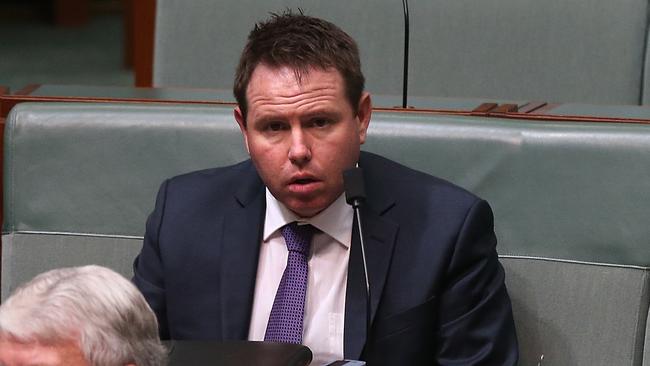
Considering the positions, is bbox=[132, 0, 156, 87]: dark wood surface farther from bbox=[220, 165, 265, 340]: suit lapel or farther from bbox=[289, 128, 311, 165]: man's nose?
bbox=[289, 128, 311, 165]: man's nose

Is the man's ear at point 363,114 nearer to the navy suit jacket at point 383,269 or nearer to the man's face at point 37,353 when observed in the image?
the navy suit jacket at point 383,269

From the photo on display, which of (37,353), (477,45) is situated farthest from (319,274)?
(477,45)

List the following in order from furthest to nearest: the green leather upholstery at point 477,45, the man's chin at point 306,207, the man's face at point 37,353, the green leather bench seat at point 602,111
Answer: the green leather upholstery at point 477,45
the green leather bench seat at point 602,111
the man's chin at point 306,207
the man's face at point 37,353

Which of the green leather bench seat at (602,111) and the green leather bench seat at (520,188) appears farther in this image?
the green leather bench seat at (602,111)

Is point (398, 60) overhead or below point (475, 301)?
Result: overhead

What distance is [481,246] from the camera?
1753 millimetres

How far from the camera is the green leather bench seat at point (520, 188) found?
181cm

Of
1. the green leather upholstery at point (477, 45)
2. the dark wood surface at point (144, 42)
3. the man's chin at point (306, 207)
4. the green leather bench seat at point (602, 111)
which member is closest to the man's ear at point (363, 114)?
the man's chin at point (306, 207)

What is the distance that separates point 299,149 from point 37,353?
0.58m

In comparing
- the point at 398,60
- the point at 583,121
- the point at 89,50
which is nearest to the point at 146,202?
the point at 583,121

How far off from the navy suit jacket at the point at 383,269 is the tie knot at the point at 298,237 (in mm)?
46

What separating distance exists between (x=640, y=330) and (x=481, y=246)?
27 centimetres

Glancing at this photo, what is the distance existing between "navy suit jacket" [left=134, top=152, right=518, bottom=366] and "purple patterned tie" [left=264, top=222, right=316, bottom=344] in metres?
0.05

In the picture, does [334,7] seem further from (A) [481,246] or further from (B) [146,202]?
(A) [481,246]
